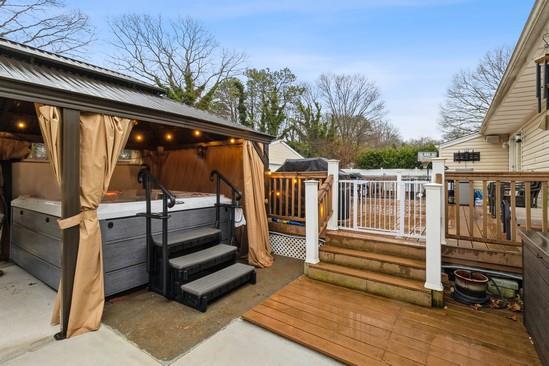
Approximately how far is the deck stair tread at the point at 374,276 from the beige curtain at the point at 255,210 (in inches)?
44.8

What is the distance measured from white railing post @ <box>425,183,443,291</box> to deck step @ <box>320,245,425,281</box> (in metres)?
0.23

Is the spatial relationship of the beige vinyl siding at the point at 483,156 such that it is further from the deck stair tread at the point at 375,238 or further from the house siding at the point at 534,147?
the deck stair tread at the point at 375,238

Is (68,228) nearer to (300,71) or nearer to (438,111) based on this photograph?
(300,71)

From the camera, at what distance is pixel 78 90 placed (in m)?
2.61

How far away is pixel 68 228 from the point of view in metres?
2.51

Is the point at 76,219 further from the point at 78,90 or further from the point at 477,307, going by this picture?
the point at 477,307

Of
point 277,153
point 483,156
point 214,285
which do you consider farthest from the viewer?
point 277,153

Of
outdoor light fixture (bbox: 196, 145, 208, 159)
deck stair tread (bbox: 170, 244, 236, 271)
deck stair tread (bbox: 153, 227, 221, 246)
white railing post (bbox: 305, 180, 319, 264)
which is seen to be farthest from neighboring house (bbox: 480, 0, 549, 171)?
outdoor light fixture (bbox: 196, 145, 208, 159)

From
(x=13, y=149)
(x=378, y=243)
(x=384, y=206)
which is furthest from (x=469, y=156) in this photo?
(x=13, y=149)

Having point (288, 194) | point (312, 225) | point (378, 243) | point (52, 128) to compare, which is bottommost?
point (378, 243)

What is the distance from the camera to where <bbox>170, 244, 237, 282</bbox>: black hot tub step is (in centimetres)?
320

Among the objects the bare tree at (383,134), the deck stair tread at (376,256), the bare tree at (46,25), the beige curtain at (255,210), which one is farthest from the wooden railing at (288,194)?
the bare tree at (383,134)

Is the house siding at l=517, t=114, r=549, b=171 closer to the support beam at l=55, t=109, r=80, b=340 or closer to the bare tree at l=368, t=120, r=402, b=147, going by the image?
the support beam at l=55, t=109, r=80, b=340

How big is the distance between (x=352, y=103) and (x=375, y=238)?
1866cm
